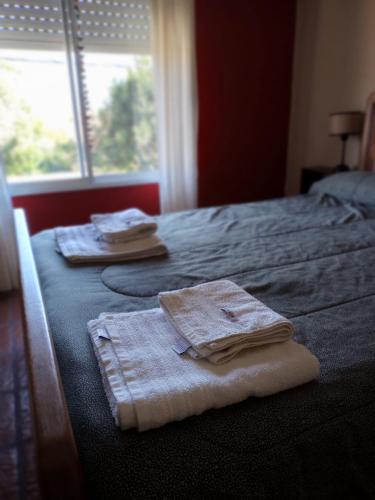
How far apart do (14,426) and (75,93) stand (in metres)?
2.36

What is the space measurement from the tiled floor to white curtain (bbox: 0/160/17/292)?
1.75ft

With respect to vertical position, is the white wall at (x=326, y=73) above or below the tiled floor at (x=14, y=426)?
above

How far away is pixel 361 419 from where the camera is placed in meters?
0.76

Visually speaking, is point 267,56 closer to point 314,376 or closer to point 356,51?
point 356,51

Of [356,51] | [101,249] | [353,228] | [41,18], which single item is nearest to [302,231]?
[353,228]

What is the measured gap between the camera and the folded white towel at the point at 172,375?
2.31 feet

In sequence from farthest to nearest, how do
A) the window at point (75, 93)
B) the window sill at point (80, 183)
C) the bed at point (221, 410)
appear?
the window sill at point (80, 183), the window at point (75, 93), the bed at point (221, 410)

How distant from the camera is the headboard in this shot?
8.82ft

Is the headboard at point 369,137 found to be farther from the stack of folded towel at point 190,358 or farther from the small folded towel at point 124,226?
the stack of folded towel at point 190,358

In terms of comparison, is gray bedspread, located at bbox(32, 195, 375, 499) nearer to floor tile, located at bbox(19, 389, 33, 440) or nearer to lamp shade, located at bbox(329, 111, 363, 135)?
floor tile, located at bbox(19, 389, 33, 440)

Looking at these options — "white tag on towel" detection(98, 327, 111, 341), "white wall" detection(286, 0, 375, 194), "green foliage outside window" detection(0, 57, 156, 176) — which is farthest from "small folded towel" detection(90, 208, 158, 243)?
"white wall" detection(286, 0, 375, 194)

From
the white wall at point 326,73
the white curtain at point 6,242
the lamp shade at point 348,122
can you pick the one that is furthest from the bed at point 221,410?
the white wall at point 326,73

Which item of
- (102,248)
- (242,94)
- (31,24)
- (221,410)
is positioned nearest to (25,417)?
(102,248)

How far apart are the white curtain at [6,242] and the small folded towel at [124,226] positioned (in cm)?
107
